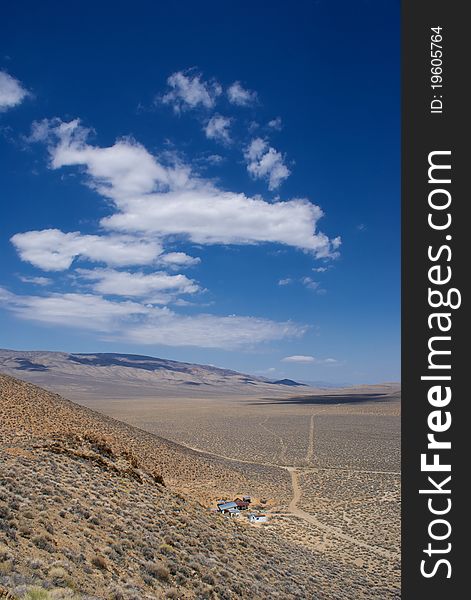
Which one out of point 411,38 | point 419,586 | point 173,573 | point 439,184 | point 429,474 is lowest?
point 173,573

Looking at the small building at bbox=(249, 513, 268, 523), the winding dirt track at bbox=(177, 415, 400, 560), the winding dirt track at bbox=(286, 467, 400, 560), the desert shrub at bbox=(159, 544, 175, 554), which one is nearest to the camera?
the desert shrub at bbox=(159, 544, 175, 554)

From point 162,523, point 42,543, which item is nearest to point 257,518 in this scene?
point 162,523

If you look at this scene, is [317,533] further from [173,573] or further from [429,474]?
[429,474]

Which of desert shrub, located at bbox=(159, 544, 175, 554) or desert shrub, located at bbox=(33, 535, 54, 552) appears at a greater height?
desert shrub, located at bbox=(33, 535, 54, 552)

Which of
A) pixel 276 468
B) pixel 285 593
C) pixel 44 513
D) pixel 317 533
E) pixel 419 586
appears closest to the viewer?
pixel 419 586

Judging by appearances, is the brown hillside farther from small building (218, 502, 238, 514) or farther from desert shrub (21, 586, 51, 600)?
small building (218, 502, 238, 514)

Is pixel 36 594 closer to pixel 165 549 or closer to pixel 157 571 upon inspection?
pixel 157 571

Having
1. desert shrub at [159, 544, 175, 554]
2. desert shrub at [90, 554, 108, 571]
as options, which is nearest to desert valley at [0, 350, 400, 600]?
desert shrub at [90, 554, 108, 571]

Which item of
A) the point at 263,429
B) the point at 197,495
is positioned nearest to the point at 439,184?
the point at 197,495
